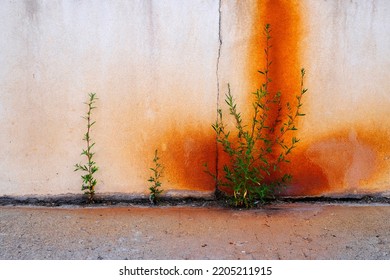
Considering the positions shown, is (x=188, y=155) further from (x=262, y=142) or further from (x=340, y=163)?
(x=340, y=163)

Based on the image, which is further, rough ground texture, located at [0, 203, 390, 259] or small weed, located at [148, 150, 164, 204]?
small weed, located at [148, 150, 164, 204]

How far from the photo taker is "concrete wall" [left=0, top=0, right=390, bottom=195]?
9.93 ft

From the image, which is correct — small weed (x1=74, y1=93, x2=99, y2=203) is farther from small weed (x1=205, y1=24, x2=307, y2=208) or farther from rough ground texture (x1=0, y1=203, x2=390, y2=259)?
small weed (x1=205, y1=24, x2=307, y2=208)

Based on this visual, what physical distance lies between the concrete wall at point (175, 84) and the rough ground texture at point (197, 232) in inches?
8.3

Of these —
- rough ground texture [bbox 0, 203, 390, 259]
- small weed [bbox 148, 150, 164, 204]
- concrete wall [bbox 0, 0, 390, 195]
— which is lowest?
rough ground texture [bbox 0, 203, 390, 259]

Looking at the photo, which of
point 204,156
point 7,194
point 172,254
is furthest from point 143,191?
point 7,194

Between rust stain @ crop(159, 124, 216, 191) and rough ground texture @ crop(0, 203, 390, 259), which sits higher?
rust stain @ crop(159, 124, 216, 191)

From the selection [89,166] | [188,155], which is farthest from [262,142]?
[89,166]

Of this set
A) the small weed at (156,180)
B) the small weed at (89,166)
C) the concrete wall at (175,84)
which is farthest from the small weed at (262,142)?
the small weed at (89,166)

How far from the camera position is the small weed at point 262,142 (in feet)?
9.90

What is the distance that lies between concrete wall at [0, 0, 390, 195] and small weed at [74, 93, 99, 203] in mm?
46

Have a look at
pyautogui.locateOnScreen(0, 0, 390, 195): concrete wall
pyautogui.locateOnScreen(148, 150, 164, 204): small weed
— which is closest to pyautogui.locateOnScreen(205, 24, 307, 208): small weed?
pyautogui.locateOnScreen(0, 0, 390, 195): concrete wall
